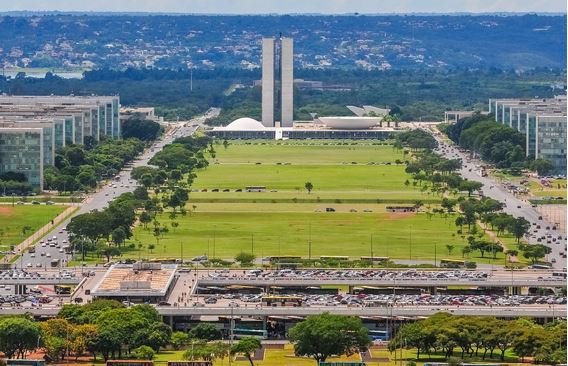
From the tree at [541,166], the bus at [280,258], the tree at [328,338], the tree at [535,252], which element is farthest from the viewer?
the tree at [541,166]

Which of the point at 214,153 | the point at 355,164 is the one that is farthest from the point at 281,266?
the point at 214,153

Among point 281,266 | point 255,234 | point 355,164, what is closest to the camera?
point 281,266

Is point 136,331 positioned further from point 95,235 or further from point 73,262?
point 95,235

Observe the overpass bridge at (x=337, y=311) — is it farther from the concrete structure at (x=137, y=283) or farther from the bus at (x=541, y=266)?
the bus at (x=541, y=266)

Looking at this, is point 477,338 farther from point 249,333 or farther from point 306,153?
point 306,153

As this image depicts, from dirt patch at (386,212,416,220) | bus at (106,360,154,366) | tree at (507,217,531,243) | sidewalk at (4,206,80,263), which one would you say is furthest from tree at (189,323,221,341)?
dirt patch at (386,212,416,220)

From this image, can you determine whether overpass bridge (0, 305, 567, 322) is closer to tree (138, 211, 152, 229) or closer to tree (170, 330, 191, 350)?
tree (170, 330, 191, 350)

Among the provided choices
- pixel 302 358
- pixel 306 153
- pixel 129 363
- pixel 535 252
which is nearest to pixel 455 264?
pixel 535 252

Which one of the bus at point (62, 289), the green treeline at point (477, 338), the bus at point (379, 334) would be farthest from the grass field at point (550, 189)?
the green treeline at point (477, 338)
